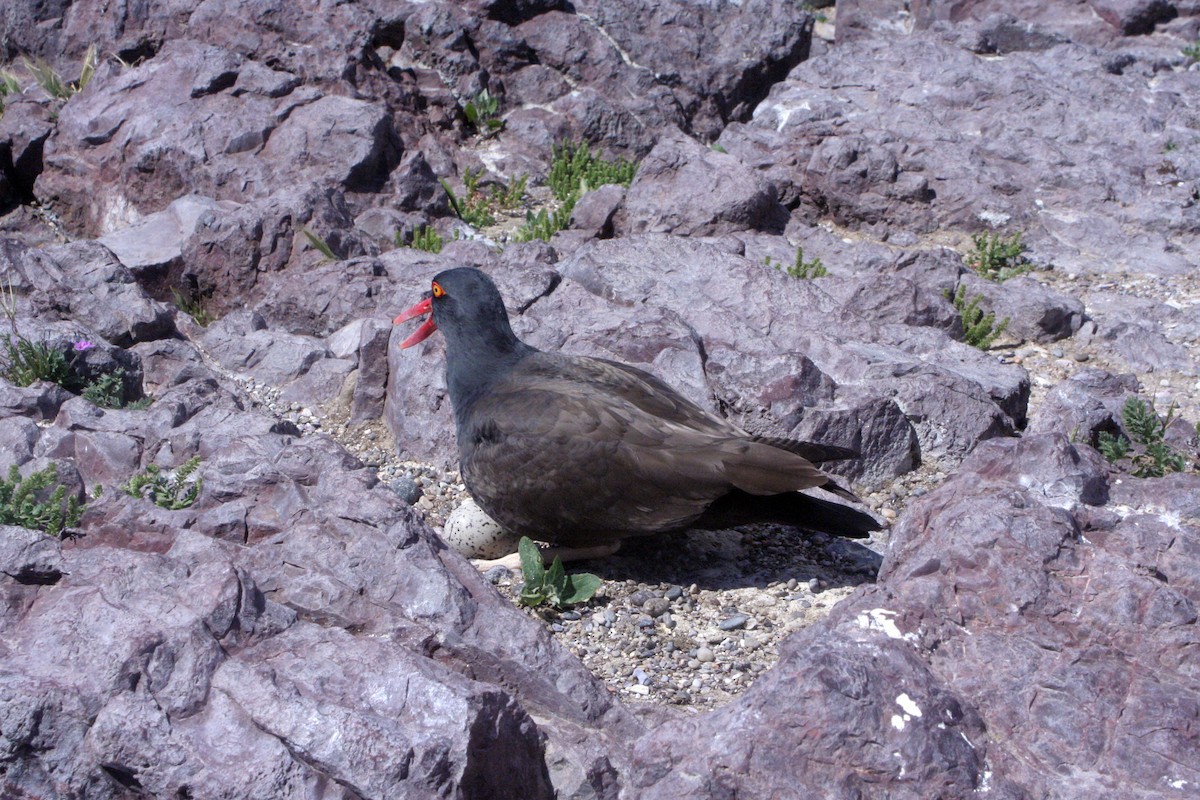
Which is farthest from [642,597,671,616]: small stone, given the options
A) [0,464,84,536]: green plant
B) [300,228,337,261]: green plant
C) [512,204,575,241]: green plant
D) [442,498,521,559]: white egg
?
[512,204,575,241]: green plant

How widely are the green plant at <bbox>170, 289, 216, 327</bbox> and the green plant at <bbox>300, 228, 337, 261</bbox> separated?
1021 mm

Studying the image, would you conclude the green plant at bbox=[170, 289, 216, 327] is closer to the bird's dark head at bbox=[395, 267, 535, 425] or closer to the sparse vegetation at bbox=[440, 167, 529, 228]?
the sparse vegetation at bbox=[440, 167, 529, 228]

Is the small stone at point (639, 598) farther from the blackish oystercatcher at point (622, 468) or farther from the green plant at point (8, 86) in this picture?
the green plant at point (8, 86)

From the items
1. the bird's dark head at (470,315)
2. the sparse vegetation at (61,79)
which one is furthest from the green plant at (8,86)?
the bird's dark head at (470,315)

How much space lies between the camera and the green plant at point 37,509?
486 cm

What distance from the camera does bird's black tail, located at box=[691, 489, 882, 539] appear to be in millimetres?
5582

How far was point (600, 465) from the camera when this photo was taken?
5559 mm

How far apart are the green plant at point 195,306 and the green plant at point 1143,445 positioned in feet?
21.5

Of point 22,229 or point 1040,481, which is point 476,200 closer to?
point 22,229

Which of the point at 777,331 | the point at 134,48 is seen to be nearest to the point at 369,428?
the point at 777,331

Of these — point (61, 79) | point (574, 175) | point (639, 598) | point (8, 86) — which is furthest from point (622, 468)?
point (8, 86)

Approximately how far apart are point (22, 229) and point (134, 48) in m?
2.46

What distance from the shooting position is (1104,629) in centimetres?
379

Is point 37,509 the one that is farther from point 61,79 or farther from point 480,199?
point 61,79
